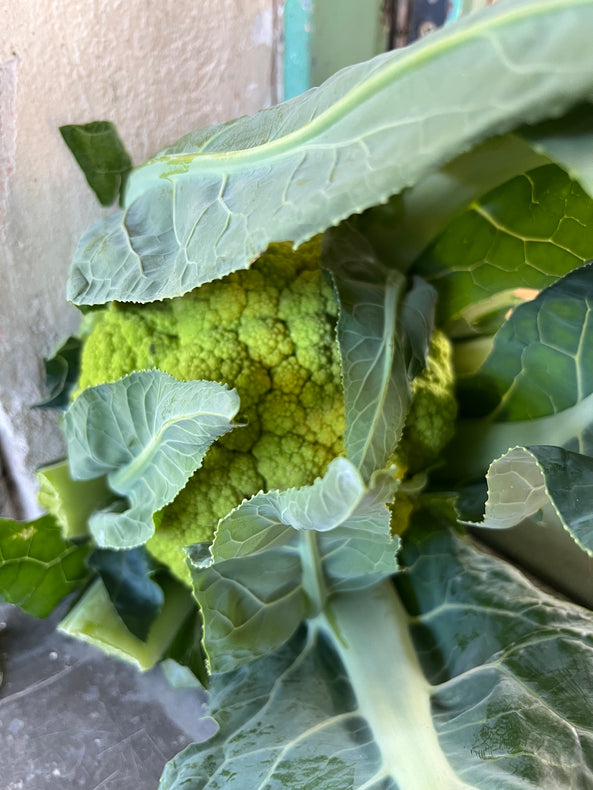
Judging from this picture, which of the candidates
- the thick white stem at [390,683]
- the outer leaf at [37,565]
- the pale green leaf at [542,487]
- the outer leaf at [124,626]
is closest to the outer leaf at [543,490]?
the pale green leaf at [542,487]

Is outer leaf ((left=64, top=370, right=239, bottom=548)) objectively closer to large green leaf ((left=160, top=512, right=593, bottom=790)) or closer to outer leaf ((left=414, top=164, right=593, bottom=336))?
large green leaf ((left=160, top=512, right=593, bottom=790))

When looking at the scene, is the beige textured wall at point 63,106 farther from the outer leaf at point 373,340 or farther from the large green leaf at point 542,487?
the large green leaf at point 542,487

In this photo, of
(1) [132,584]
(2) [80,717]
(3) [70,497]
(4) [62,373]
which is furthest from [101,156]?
(2) [80,717]

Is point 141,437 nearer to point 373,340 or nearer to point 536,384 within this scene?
point 373,340

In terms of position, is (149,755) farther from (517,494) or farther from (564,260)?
(564,260)

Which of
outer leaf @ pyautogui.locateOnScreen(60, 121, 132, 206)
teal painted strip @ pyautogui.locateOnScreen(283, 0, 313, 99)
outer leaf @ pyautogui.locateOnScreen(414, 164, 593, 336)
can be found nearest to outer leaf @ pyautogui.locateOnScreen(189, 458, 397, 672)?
outer leaf @ pyautogui.locateOnScreen(414, 164, 593, 336)

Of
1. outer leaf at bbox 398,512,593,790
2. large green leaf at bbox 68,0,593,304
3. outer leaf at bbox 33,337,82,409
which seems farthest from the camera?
outer leaf at bbox 33,337,82,409
